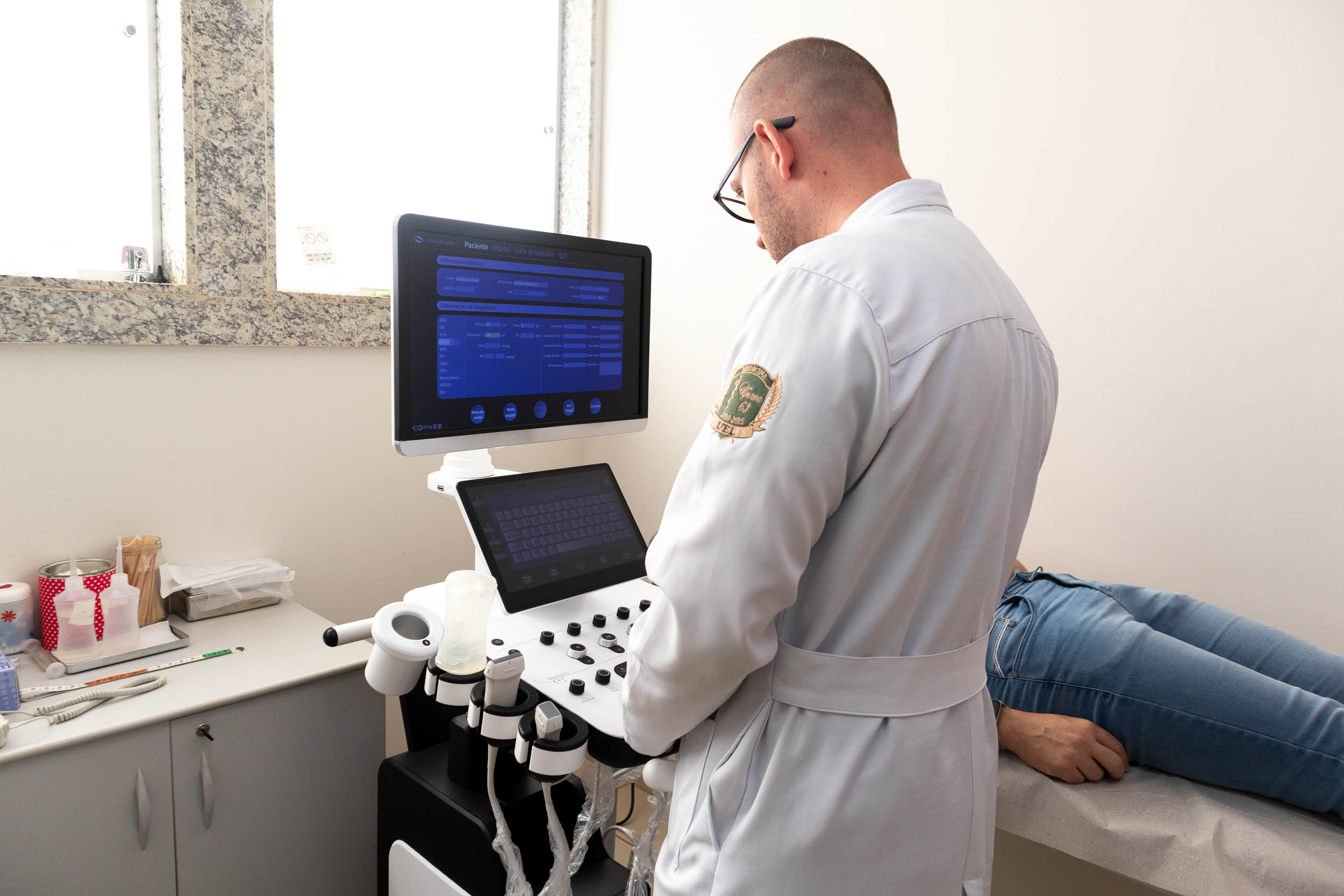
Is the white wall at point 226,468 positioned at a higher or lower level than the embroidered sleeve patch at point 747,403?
lower

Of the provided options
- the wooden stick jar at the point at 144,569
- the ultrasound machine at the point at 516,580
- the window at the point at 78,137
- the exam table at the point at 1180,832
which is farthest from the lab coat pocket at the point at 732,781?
the window at the point at 78,137

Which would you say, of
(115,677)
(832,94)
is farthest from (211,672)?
(832,94)

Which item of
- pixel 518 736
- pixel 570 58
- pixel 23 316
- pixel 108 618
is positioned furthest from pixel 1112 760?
pixel 570 58

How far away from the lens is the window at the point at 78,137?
1616mm

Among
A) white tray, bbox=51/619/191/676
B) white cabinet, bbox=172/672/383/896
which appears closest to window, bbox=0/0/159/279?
white tray, bbox=51/619/191/676

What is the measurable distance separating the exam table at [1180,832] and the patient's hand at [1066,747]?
19mm

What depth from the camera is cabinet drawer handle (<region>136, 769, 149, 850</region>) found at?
4.33 ft

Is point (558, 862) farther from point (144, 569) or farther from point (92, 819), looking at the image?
point (144, 569)

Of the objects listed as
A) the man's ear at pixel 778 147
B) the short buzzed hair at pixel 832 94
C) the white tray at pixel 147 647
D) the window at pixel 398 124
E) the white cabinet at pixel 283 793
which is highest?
the window at pixel 398 124

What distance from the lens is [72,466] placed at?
1.61 m

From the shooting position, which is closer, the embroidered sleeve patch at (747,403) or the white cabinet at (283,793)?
the embroidered sleeve patch at (747,403)

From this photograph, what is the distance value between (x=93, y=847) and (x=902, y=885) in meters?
1.24

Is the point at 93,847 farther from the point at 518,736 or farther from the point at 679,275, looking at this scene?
the point at 679,275

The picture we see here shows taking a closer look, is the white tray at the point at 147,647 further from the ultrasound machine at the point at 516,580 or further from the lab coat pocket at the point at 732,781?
the lab coat pocket at the point at 732,781
